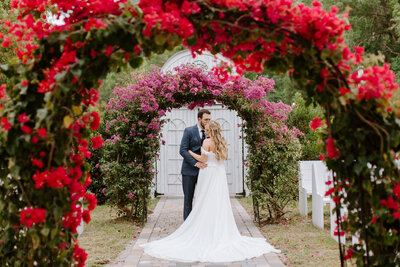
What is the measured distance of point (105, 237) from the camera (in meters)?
7.44

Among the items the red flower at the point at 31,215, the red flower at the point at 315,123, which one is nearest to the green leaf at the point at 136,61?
the red flower at the point at 31,215

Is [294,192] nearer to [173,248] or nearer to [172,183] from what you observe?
[173,248]

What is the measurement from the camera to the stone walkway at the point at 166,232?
5.57 m

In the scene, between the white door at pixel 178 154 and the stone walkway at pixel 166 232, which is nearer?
the stone walkway at pixel 166 232

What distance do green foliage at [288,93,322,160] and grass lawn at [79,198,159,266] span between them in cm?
596

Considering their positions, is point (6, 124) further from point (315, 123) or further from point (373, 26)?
point (373, 26)

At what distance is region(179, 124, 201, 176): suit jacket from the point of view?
771 centimetres

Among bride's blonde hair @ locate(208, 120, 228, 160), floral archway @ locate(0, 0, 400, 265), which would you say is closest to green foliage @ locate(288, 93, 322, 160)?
bride's blonde hair @ locate(208, 120, 228, 160)

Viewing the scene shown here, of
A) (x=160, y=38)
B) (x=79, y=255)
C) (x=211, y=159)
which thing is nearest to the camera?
(x=160, y=38)

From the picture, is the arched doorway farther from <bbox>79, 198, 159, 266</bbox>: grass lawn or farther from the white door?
<bbox>79, 198, 159, 266</bbox>: grass lawn

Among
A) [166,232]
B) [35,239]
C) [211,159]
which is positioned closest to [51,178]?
[35,239]

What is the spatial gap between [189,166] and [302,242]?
7.69ft

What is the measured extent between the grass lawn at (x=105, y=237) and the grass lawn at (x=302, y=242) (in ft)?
7.84

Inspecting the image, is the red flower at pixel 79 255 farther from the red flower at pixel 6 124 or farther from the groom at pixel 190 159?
the groom at pixel 190 159
